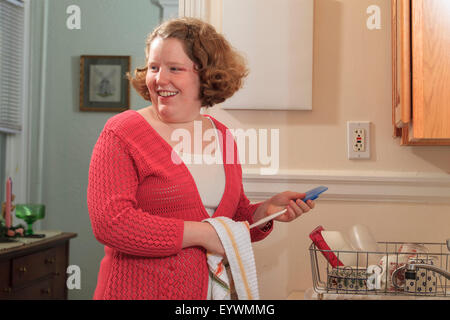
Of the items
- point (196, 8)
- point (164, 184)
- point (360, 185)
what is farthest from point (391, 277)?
point (196, 8)

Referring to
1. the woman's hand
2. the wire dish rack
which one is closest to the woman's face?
the woman's hand

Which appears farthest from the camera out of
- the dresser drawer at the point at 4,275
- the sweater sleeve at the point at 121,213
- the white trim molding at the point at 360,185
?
the white trim molding at the point at 360,185

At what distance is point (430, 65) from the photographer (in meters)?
0.95

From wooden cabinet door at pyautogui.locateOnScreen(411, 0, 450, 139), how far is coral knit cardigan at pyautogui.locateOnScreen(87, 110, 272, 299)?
48 cm

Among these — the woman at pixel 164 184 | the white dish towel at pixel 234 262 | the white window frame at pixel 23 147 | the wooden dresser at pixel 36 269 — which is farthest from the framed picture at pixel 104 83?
the white dish towel at pixel 234 262

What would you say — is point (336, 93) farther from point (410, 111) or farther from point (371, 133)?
point (410, 111)

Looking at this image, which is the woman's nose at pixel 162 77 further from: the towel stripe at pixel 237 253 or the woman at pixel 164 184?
the towel stripe at pixel 237 253

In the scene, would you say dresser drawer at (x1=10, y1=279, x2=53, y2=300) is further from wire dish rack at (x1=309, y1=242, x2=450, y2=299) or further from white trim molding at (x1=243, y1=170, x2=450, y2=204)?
wire dish rack at (x1=309, y1=242, x2=450, y2=299)

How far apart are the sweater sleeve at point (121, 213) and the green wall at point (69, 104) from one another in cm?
65

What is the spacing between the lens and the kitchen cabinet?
937mm

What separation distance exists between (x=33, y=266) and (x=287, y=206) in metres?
0.64

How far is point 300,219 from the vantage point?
1.22 meters

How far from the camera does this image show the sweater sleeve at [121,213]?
690mm

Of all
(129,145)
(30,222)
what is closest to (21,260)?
(30,222)
